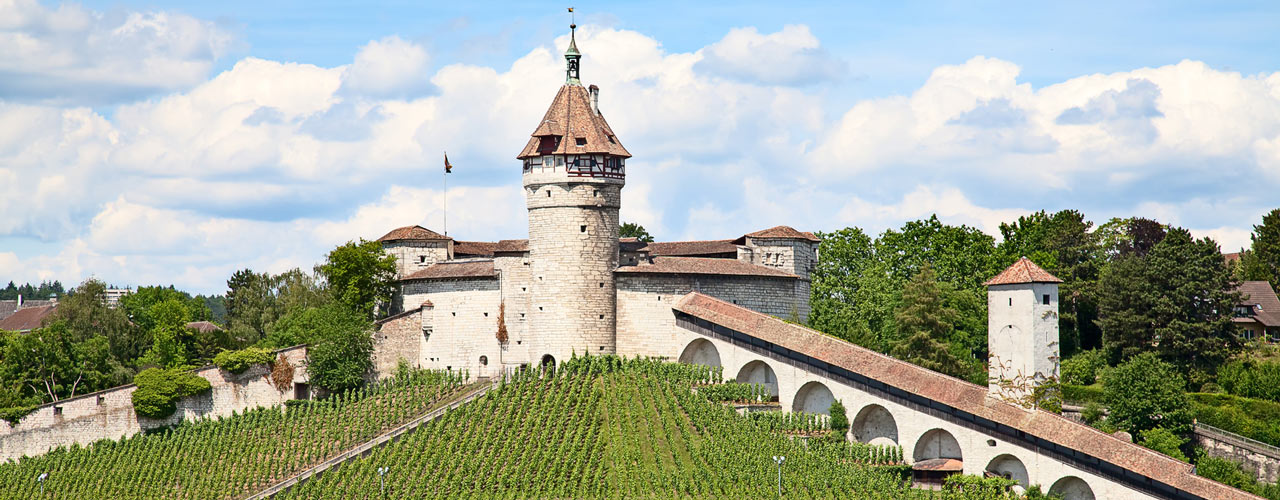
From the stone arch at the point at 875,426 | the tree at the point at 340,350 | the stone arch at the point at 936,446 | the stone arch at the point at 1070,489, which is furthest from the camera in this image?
the tree at the point at 340,350

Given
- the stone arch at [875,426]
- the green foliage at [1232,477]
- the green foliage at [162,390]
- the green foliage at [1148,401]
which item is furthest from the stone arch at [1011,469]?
the green foliage at [162,390]

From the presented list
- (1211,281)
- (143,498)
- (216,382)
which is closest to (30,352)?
(216,382)

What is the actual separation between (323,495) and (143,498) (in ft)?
30.6

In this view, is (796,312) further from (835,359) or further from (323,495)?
(323,495)

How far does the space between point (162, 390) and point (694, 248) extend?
27.8 m

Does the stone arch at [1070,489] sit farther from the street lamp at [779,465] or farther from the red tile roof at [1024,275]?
the street lamp at [779,465]

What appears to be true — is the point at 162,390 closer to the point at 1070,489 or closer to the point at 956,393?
the point at 956,393

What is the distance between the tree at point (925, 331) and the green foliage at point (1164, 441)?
33.1ft

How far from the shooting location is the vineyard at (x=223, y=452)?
6238 centimetres

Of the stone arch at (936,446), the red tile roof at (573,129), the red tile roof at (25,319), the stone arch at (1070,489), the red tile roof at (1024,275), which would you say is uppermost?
the red tile roof at (573,129)

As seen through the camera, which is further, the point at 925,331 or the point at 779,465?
the point at 925,331

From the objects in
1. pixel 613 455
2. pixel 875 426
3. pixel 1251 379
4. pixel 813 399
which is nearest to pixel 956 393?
pixel 875 426

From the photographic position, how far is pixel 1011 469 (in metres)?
56.4

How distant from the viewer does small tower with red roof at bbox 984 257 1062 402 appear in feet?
187
